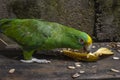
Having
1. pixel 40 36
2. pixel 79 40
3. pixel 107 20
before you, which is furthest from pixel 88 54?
pixel 107 20

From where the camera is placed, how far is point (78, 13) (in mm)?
3039

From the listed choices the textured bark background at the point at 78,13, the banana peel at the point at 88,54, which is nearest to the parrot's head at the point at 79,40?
the banana peel at the point at 88,54

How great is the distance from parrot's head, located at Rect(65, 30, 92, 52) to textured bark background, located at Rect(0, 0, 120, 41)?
0.46m

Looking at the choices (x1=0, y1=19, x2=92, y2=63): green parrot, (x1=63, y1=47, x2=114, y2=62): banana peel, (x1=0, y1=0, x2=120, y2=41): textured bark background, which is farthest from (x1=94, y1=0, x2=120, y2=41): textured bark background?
(x1=0, y1=19, x2=92, y2=63): green parrot

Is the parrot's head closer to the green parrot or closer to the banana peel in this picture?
the green parrot

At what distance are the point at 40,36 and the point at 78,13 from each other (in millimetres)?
610

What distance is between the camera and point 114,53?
2.91 m

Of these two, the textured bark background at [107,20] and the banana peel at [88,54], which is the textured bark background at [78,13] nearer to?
the textured bark background at [107,20]

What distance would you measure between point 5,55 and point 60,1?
2.11ft

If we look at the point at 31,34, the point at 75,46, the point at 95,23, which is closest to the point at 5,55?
the point at 31,34

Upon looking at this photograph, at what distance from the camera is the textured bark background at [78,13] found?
2924 millimetres

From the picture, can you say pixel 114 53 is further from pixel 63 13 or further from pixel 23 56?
pixel 23 56

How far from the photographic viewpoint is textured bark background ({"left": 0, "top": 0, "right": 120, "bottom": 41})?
115 inches

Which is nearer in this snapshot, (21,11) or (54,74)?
(54,74)
